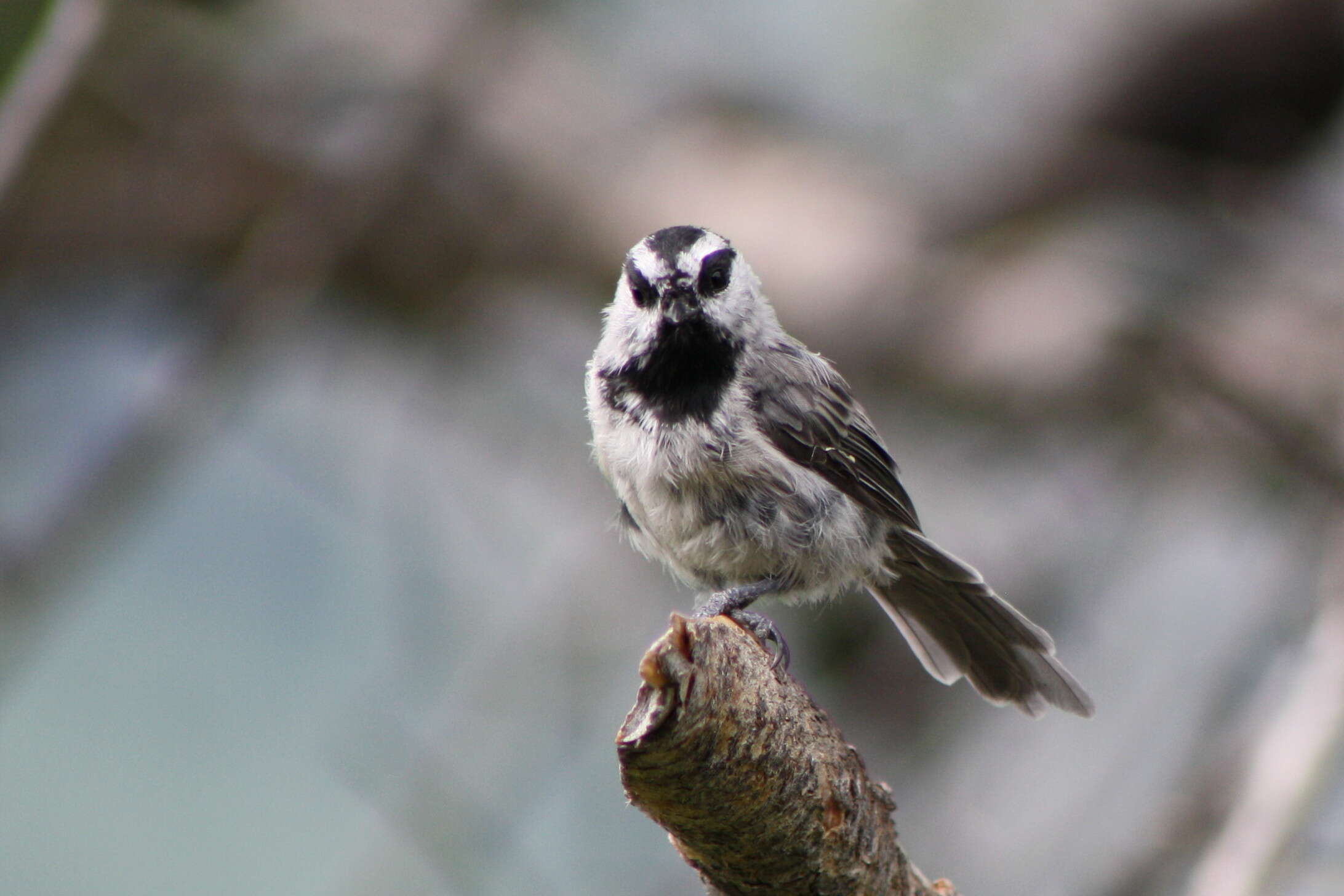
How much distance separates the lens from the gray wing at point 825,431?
11.8 feet

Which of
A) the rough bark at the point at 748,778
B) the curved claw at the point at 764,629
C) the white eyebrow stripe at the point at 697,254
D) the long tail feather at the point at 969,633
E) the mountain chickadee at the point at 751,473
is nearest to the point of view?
the rough bark at the point at 748,778

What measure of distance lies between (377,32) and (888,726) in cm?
492

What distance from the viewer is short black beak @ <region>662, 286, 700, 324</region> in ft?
11.6

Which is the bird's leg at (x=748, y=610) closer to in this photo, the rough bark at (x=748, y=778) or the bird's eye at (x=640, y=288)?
the rough bark at (x=748, y=778)

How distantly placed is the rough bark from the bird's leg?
1.36ft

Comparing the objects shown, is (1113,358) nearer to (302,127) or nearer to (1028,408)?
(1028,408)

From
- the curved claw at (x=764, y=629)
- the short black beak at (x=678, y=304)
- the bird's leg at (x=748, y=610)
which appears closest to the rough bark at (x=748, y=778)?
the bird's leg at (x=748, y=610)

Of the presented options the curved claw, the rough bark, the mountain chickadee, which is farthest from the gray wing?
the rough bark

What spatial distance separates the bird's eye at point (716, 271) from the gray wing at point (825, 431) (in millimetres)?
271

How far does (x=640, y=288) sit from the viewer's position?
3643 mm

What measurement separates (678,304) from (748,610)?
2.85ft

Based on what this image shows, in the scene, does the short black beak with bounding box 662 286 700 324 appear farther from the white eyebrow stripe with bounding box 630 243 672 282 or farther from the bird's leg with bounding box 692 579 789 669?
the bird's leg with bounding box 692 579 789 669

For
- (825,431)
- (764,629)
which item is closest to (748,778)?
(764,629)

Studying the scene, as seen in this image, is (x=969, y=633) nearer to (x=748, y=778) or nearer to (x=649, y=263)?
(x=649, y=263)
